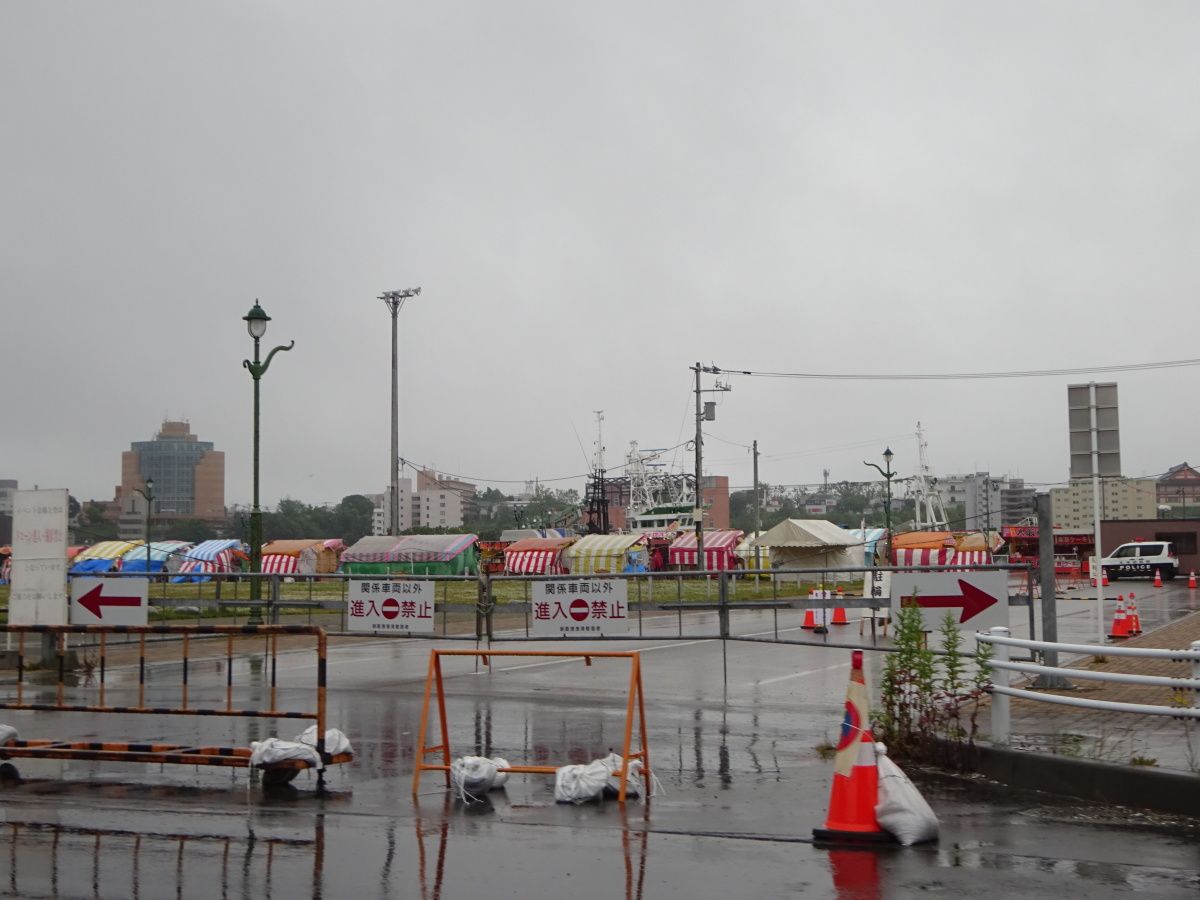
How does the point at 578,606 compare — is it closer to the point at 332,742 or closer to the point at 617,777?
the point at 332,742

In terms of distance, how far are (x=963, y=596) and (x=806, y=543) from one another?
115 feet

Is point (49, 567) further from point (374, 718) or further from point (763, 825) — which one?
point (763, 825)

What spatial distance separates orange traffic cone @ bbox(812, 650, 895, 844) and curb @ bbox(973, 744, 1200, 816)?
84.3 inches

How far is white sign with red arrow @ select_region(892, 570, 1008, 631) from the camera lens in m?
13.2

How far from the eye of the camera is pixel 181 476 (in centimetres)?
10369

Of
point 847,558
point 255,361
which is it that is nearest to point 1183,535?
point 847,558

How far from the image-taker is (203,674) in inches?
735

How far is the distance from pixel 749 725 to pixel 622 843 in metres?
5.48

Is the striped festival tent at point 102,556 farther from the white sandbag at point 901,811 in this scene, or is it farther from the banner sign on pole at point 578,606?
the white sandbag at point 901,811

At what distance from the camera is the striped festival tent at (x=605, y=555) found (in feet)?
176

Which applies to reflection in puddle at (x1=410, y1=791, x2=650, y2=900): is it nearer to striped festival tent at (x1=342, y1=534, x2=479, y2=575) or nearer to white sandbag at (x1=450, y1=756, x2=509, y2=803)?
white sandbag at (x1=450, y1=756, x2=509, y2=803)

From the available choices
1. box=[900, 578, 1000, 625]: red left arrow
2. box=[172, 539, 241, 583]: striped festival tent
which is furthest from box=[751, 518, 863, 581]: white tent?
box=[900, 578, 1000, 625]: red left arrow

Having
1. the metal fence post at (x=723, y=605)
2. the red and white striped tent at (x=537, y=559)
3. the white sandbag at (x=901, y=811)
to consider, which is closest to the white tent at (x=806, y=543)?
the red and white striped tent at (x=537, y=559)

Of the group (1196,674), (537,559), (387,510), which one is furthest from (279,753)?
(387,510)
